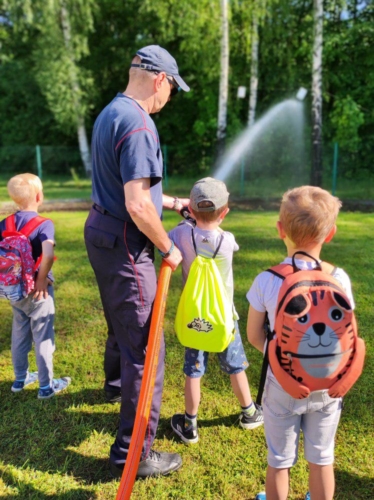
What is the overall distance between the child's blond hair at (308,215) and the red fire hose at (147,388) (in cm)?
81

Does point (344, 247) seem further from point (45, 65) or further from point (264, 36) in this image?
point (45, 65)

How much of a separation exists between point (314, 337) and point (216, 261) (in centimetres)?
97

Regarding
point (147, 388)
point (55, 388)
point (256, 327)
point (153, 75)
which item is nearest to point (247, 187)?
point (55, 388)

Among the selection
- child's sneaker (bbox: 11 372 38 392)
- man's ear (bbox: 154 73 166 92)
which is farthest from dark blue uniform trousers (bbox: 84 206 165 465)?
child's sneaker (bbox: 11 372 38 392)

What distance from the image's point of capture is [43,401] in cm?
323

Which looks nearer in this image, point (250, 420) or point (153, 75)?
point (153, 75)

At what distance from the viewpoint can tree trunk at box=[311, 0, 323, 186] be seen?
14.0 m

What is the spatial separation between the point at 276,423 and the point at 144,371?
72 centimetres

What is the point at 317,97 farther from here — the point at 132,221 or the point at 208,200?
the point at 132,221

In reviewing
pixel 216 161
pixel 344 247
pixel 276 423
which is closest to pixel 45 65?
pixel 216 161

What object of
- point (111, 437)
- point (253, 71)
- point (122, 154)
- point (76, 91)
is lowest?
point (111, 437)

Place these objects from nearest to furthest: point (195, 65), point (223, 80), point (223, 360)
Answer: point (223, 360), point (223, 80), point (195, 65)

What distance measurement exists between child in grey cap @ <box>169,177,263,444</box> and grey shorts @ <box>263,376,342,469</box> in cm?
79

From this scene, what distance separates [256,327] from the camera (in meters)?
2.01
